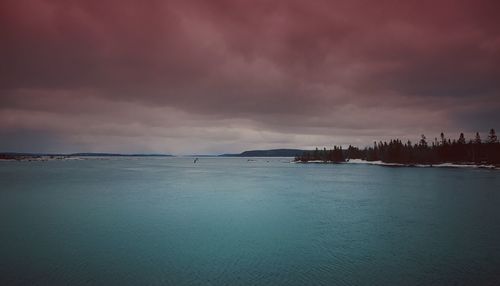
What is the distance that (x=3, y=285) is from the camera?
1698cm

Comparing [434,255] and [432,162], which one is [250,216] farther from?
[432,162]

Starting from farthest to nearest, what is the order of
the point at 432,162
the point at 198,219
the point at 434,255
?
the point at 432,162 → the point at 198,219 → the point at 434,255

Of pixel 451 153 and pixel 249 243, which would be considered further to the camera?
pixel 451 153

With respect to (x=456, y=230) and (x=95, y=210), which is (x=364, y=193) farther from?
(x=95, y=210)

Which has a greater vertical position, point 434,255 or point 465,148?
point 465,148

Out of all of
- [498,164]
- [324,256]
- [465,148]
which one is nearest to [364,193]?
[324,256]

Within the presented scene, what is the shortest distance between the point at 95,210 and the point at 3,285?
24.1m

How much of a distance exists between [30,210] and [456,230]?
46.5 m

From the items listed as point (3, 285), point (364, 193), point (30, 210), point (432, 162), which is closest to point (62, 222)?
point (30, 210)

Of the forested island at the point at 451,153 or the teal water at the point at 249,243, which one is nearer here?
the teal water at the point at 249,243

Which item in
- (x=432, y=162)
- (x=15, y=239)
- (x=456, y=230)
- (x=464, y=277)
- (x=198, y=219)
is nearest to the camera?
(x=464, y=277)

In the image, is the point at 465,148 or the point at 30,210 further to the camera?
the point at 465,148

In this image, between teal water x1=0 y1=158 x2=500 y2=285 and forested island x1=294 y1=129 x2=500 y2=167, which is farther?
forested island x1=294 y1=129 x2=500 y2=167

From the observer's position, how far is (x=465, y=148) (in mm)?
170875
